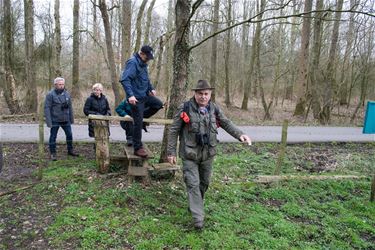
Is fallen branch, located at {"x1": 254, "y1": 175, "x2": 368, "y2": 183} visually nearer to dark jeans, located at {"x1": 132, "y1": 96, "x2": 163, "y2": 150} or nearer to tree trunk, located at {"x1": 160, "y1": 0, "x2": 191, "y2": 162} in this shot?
tree trunk, located at {"x1": 160, "y1": 0, "x2": 191, "y2": 162}

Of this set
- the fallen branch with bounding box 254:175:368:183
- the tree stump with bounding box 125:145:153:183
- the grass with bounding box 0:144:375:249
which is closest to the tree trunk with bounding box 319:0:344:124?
the fallen branch with bounding box 254:175:368:183

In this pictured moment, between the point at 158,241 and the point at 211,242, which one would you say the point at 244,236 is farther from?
the point at 158,241

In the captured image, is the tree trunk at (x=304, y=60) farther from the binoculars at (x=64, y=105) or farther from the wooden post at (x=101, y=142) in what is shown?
the wooden post at (x=101, y=142)

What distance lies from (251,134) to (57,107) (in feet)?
24.0

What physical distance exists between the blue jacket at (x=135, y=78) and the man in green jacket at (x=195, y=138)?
1343mm

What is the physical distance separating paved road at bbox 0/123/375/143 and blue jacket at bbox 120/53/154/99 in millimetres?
4284

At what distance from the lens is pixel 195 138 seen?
511cm

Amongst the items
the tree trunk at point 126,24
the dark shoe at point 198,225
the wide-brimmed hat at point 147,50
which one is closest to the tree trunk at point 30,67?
the tree trunk at point 126,24

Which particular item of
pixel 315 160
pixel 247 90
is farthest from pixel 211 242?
pixel 247 90

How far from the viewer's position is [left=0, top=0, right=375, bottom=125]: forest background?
48.4 feet

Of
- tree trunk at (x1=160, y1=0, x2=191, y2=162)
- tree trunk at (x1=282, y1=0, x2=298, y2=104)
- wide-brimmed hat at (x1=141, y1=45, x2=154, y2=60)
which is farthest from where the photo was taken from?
tree trunk at (x1=282, y1=0, x2=298, y2=104)

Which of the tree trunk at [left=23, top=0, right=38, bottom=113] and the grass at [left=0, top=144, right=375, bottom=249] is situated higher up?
the tree trunk at [left=23, top=0, right=38, bottom=113]

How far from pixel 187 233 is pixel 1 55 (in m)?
17.0

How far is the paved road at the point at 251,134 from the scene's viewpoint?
10.6 m
